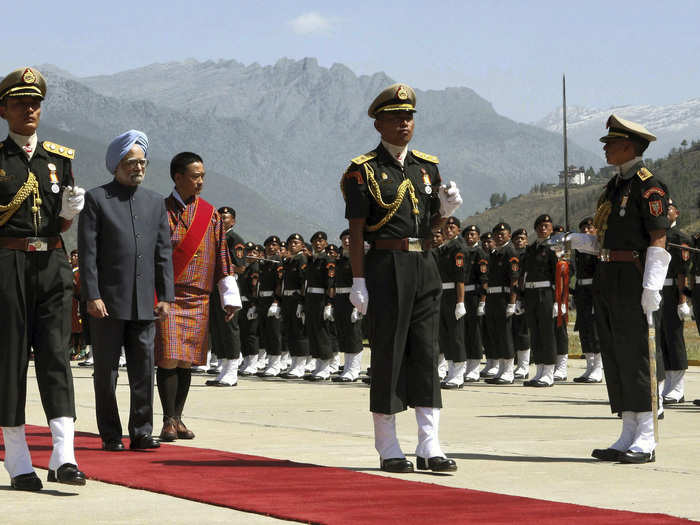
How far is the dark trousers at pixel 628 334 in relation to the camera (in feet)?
30.0

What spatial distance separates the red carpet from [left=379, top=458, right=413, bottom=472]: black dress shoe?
0.23m

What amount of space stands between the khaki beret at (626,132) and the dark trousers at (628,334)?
2.84ft

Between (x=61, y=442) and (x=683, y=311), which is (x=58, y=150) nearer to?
(x=61, y=442)

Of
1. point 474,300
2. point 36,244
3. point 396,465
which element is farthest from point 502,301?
point 36,244

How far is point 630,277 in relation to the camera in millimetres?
9148

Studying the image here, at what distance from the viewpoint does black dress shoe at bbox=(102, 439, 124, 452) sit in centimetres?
952

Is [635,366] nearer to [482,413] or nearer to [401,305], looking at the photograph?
[401,305]

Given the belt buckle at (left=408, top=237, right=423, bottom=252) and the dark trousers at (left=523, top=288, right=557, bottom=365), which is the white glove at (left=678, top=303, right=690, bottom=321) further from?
the belt buckle at (left=408, top=237, right=423, bottom=252)

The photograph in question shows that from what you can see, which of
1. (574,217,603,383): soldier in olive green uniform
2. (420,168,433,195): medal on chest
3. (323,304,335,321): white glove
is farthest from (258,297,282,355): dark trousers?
(420,168,433,195): medal on chest

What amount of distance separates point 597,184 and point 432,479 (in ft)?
350

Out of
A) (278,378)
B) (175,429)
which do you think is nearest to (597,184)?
(278,378)

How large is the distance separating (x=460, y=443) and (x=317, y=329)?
9480mm

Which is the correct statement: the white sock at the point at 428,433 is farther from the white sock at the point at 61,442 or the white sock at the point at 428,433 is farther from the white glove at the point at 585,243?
the white sock at the point at 61,442

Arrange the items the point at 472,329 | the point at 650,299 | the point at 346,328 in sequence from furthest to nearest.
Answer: the point at 346,328, the point at 472,329, the point at 650,299
